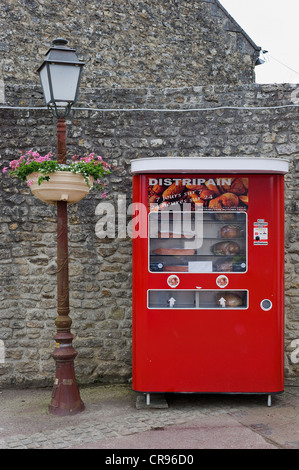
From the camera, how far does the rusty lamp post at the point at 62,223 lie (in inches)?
175

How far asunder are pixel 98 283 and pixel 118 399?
1.25m

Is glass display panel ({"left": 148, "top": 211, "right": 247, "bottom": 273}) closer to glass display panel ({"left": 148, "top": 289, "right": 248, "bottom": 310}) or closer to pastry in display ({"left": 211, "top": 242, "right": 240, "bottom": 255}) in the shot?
pastry in display ({"left": 211, "top": 242, "right": 240, "bottom": 255})

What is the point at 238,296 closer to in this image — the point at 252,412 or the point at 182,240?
the point at 182,240

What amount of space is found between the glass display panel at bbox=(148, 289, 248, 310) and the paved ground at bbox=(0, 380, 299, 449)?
0.93 m

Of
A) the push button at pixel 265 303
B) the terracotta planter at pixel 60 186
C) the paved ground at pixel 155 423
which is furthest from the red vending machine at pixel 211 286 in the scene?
the terracotta planter at pixel 60 186

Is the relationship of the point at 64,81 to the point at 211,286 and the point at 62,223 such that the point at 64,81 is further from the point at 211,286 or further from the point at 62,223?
the point at 211,286

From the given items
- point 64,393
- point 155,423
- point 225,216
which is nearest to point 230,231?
point 225,216

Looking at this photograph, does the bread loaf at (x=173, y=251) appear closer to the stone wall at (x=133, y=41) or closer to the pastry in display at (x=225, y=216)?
the pastry in display at (x=225, y=216)

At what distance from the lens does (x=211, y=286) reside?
4.66 m

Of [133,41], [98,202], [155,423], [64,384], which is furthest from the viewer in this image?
[133,41]

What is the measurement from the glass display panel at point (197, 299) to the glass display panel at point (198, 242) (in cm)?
21

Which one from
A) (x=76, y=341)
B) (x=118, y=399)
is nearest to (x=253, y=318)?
(x=118, y=399)

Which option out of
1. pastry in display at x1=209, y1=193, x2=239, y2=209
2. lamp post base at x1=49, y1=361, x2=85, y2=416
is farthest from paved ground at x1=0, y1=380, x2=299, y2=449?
pastry in display at x1=209, y1=193, x2=239, y2=209

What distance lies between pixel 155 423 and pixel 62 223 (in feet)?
6.25
